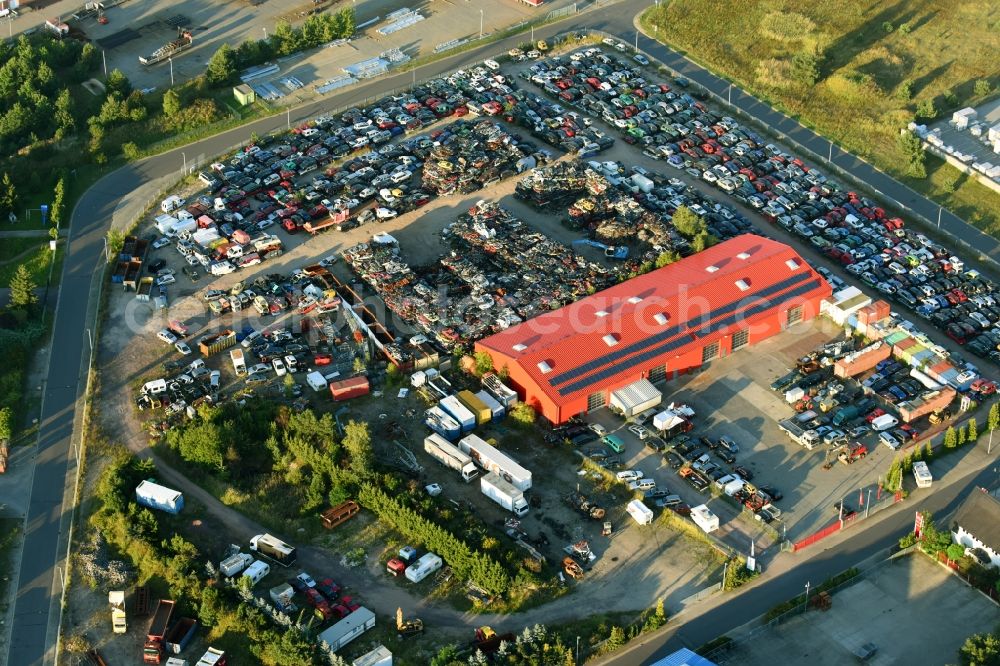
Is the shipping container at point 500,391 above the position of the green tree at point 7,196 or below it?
below

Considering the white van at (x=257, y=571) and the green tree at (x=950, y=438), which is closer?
the white van at (x=257, y=571)

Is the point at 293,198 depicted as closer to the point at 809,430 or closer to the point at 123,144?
the point at 123,144

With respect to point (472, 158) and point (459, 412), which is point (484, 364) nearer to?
point (459, 412)

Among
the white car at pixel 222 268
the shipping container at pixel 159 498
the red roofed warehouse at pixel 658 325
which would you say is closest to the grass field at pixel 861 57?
the red roofed warehouse at pixel 658 325

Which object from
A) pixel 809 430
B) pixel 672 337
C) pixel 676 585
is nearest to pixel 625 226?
pixel 672 337

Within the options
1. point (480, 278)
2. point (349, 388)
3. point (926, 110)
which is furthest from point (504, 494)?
point (926, 110)

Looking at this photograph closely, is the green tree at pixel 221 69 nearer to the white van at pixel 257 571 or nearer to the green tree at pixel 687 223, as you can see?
the green tree at pixel 687 223

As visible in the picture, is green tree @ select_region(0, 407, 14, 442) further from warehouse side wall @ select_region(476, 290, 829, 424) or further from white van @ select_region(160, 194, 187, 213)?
warehouse side wall @ select_region(476, 290, 829, 424)

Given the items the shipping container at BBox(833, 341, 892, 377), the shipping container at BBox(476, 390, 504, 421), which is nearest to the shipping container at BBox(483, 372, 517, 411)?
the shipping container at BBox(476, 390, 504, 421)
